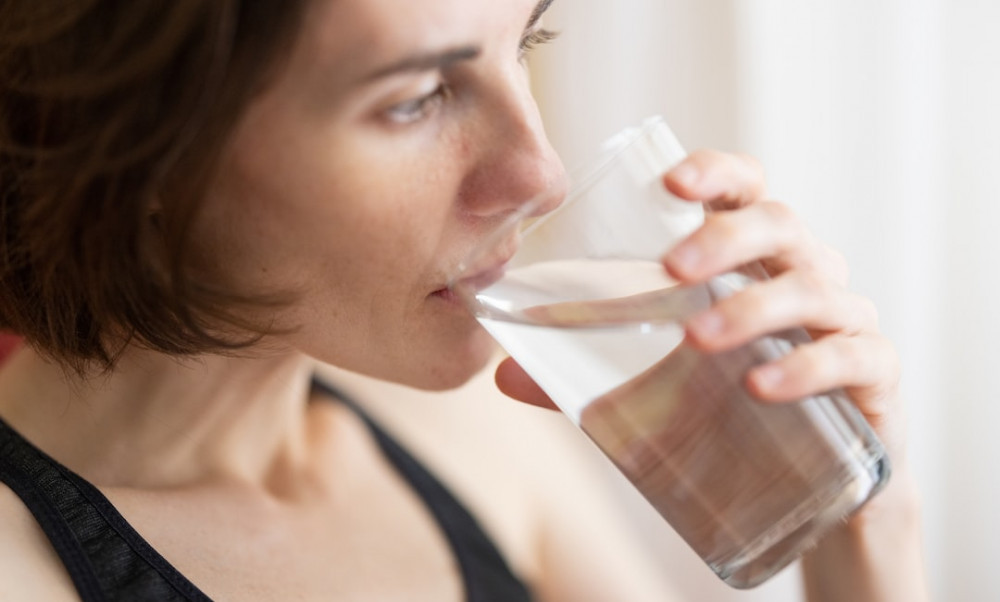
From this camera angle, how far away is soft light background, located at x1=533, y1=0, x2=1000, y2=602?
1463 millimetres

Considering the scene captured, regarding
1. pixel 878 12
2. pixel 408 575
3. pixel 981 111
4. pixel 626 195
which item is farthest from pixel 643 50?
pixel 626 195

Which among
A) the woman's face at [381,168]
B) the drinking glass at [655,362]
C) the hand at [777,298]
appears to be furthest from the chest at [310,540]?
the hand at [777,298]

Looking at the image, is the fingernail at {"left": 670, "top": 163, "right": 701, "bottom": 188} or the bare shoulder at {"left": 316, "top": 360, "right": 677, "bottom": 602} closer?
the fingernail at {"left": 670, "top": 163, "right": 701, "bottom": 188}

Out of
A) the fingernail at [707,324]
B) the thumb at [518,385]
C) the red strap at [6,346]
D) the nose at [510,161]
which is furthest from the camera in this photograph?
the red strap at [6,346]

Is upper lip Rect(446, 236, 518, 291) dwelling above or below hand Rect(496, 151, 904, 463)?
above

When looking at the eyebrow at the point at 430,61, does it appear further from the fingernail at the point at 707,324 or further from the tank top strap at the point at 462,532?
the tank top strap at the point at 462,532

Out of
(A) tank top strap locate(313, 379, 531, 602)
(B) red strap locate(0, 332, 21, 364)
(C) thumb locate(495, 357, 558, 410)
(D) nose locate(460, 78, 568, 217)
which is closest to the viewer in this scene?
(D) nose locate(460, 78, 568, 217)

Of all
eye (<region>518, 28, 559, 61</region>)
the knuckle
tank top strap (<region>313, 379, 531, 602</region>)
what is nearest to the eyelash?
eye (<region>518, 28, 559, 61</region>)

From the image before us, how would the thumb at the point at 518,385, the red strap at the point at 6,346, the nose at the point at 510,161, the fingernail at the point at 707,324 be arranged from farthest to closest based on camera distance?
the red strap at the point at 6,346 → the thumb at the point at 518,385 → the nose at the point at 510,161 → the fingernail at the point at 707,324

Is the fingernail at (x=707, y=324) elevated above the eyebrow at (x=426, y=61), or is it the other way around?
the eyebrow at (x=426, y=61)

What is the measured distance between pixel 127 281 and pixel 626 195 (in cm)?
42

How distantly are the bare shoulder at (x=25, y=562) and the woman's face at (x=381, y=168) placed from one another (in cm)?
28

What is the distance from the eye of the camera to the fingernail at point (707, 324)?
26.5 inches

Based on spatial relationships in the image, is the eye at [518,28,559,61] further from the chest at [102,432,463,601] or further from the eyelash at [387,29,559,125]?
the chest at [102,432,463,601]
